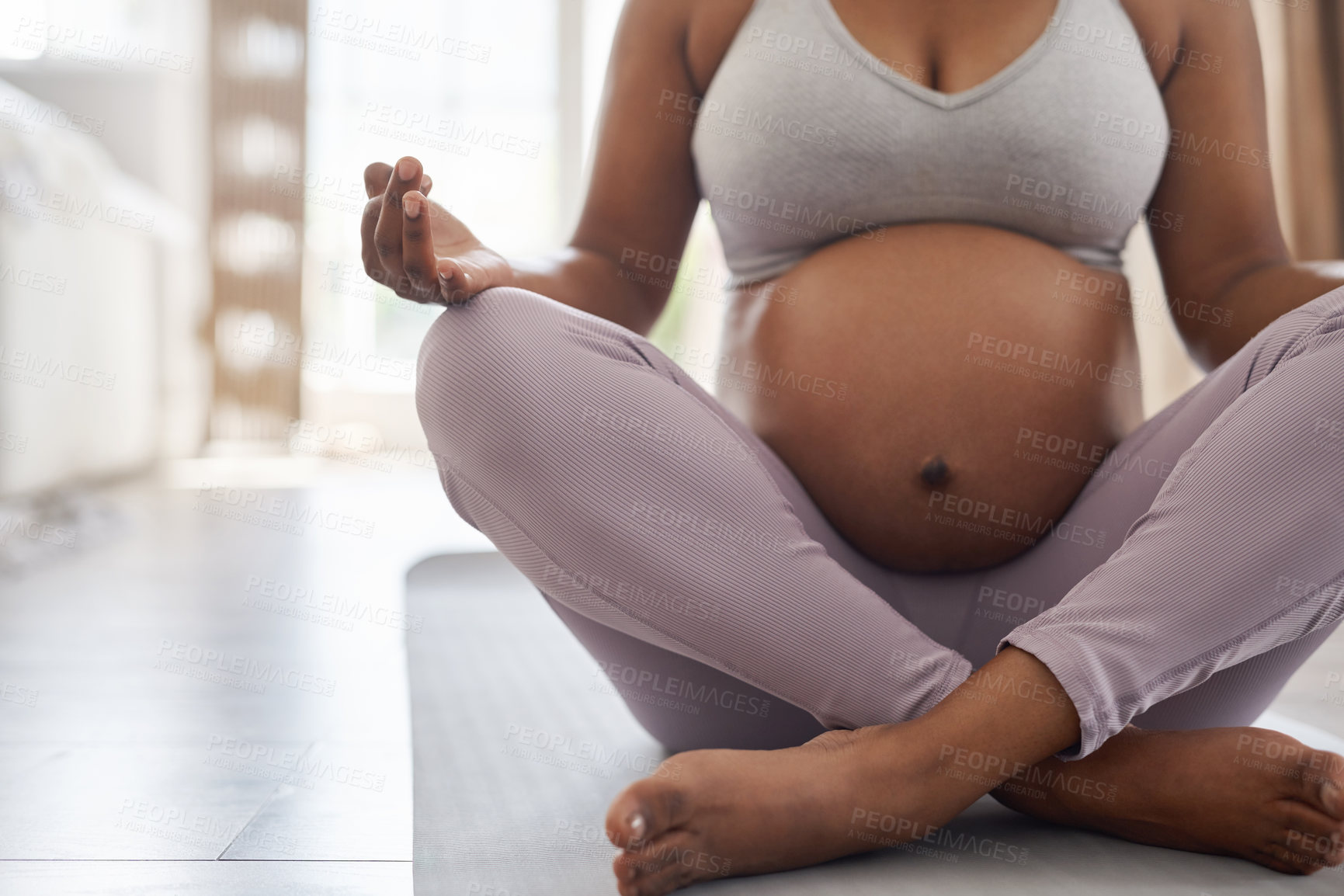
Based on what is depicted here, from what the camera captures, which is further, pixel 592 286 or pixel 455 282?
pixel 592 286

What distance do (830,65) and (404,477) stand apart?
335cm

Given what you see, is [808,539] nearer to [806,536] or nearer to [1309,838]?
[806,536]

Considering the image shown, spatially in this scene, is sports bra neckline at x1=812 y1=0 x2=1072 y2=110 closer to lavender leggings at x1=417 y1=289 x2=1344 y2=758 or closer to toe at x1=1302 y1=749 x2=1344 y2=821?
lavender leggings at x1=417 y1=289 x2=1344 y2=758

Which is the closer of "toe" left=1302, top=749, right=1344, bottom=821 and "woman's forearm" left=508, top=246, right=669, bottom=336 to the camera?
"toe" left=1302, top=749, right=1344, bottom=821

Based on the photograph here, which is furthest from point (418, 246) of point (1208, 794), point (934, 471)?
point (1208, 794)

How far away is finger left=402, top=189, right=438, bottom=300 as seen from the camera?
0.52 meters

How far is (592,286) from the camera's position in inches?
32.2

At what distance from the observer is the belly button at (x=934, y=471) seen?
70cm

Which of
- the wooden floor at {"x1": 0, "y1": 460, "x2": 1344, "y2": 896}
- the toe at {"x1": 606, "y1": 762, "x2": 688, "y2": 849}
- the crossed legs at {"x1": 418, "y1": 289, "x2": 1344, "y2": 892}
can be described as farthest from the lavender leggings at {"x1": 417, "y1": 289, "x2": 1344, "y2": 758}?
the wooden floor at {"x1": 0, "y1": 460, "x2": 1344, "y2": 896}

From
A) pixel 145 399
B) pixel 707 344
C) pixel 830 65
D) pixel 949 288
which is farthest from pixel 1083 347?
pixel 145 399

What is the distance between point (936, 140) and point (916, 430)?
0.22 m

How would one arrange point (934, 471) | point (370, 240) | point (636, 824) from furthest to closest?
point (934, 471)
point (370, 240)
point (636, 824)

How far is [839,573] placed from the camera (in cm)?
58

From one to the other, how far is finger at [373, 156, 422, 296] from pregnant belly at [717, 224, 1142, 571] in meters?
0.31
